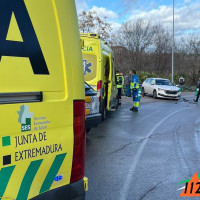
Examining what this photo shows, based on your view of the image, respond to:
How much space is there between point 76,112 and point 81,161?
451mm

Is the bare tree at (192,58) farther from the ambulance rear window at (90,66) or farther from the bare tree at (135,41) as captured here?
the ambulance rear window at (90,66)

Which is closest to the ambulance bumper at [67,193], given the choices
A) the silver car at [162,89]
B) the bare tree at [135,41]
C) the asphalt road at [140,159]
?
the asphalt road at [140,159]

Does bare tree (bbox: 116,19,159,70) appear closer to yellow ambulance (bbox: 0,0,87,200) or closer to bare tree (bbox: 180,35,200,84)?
bare tree (bbox: 180,35,200,84)

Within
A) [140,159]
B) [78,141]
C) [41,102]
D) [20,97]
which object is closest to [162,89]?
[140,159]

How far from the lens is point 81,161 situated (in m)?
2.67

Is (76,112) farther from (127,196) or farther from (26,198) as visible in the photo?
(127,196)

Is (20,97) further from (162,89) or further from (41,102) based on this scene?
(162,89)

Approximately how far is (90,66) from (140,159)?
15.1 feet

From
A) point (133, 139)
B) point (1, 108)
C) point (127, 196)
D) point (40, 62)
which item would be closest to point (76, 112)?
point (40, 62)

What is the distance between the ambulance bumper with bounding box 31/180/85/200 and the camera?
7.80 feet

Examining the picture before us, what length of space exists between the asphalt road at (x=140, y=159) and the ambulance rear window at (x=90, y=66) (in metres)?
1.69

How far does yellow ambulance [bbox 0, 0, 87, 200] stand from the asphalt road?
192 centimetres

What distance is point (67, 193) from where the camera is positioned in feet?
8.34

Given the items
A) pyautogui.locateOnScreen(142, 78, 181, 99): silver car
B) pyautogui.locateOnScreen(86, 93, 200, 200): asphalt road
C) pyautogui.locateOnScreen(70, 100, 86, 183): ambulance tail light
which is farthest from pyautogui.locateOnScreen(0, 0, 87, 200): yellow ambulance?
pyautogui.locateOnScreen(142, 78, 181, 99): silver car
